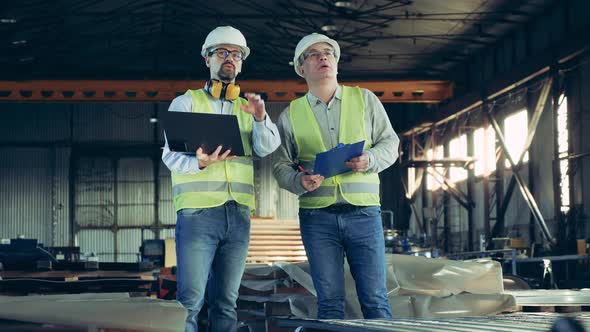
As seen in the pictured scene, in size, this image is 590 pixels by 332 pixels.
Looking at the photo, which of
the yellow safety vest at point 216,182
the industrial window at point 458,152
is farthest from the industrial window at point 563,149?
the yellow safety vest at point 216,182

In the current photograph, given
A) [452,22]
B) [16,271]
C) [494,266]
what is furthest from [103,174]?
[494,266]

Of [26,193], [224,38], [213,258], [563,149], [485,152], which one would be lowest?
[213,258]

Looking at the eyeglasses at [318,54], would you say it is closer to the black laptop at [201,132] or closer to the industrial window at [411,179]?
the black laptop at [201,132]

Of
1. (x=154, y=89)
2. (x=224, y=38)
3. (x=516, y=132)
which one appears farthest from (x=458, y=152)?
(x=224, y=38)

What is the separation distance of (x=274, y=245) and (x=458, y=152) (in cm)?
1595

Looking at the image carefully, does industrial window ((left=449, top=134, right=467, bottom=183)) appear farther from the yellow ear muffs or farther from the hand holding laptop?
the hand holding laptop

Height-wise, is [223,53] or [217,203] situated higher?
[223,53]

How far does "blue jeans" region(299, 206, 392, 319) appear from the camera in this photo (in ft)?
13.6

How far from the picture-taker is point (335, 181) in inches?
169

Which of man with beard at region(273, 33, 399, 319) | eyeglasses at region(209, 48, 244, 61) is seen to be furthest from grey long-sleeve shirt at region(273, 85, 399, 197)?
eyeglasses at region(209, 48, 244, 61)

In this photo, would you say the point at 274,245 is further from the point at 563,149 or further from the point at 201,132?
the point at 563,149

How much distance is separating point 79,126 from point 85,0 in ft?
32.0

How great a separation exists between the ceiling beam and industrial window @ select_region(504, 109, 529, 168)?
1.83 m

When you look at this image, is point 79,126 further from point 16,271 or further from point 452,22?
point 16,271
